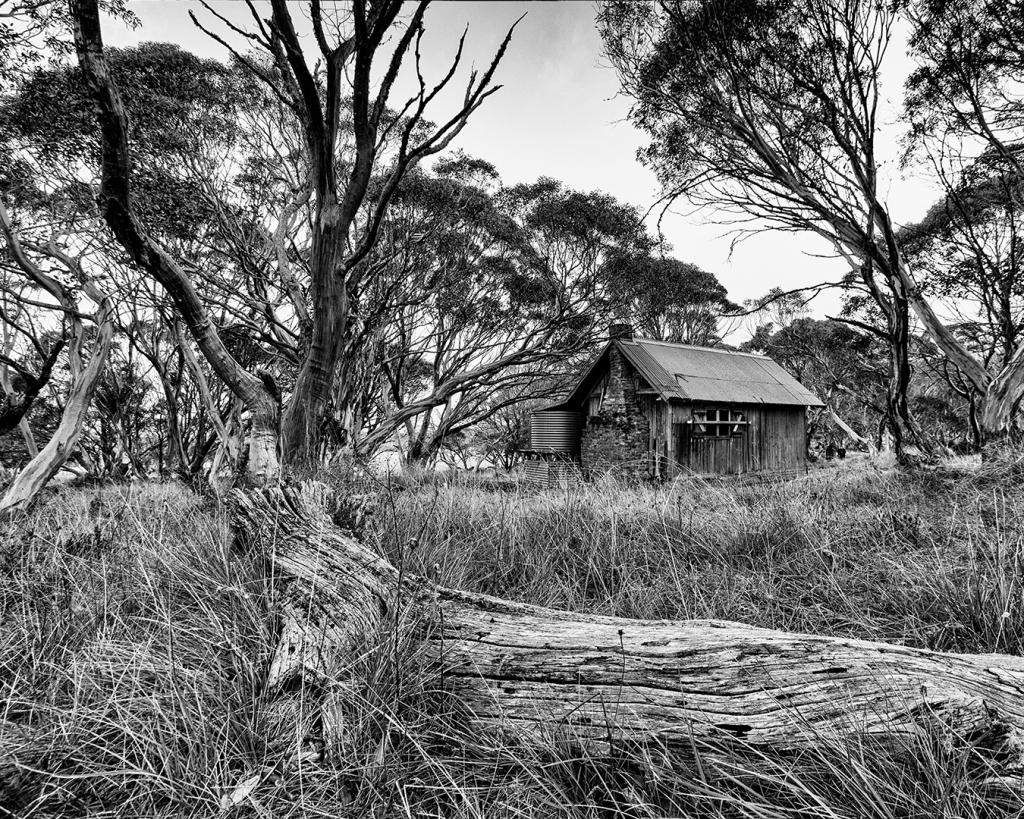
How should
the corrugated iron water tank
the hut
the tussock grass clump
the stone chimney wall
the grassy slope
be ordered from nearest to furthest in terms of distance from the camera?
the grassy slope → the tussock grass clump → the hut → the stone chimney wall → the corrugated iron water tank

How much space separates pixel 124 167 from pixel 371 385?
46.1 ft

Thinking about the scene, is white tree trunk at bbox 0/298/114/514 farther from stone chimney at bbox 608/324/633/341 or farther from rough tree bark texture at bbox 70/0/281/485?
stone chimney at bbox 608/324/633/341

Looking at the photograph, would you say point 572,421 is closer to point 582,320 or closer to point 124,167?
point 582,320

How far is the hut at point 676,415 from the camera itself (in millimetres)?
16297

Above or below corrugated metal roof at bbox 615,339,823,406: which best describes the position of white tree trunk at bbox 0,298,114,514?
below

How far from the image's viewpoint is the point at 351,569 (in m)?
2.44

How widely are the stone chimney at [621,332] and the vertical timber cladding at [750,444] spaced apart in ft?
8.75

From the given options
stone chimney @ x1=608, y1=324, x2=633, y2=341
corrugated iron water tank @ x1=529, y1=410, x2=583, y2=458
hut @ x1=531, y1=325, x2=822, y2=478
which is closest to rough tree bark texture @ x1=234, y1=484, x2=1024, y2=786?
hut @ x1=531, y1=325, x2=822, y2=478

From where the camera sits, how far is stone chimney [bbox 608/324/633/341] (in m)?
16.7

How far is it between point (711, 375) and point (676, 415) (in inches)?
109

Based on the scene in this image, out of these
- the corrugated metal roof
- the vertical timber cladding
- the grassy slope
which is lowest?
the grassy slope

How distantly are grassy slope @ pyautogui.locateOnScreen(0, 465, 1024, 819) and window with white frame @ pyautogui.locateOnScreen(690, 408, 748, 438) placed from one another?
41.0 ft

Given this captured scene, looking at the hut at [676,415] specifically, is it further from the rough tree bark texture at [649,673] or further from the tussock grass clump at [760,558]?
the rough tree bark texture at [649,673]

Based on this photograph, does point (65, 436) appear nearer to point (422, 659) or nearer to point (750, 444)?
point (422, 659)
